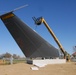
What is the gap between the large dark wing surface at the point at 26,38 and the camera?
30.9m

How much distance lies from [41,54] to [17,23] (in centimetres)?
654

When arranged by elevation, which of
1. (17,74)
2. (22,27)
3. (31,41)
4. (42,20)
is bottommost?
(17,74)

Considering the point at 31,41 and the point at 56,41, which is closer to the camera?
the point at 31,41

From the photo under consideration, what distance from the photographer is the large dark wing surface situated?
30938 mm

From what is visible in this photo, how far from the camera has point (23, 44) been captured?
31.5 meters

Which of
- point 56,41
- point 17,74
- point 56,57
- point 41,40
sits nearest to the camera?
point 17,74

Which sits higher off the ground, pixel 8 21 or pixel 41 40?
pixel 8 21

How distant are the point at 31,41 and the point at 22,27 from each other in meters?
2.75

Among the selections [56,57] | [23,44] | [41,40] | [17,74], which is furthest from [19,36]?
[17,74]

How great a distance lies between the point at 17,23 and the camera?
1234 inches

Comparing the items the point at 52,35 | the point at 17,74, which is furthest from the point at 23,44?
the point at 17,74

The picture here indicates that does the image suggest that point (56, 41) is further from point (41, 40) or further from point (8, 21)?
point (8, 21)

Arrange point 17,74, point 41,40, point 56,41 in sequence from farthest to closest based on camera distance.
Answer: point 56,41 → point 41,40 → point 17,74

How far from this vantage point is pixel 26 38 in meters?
31.1
